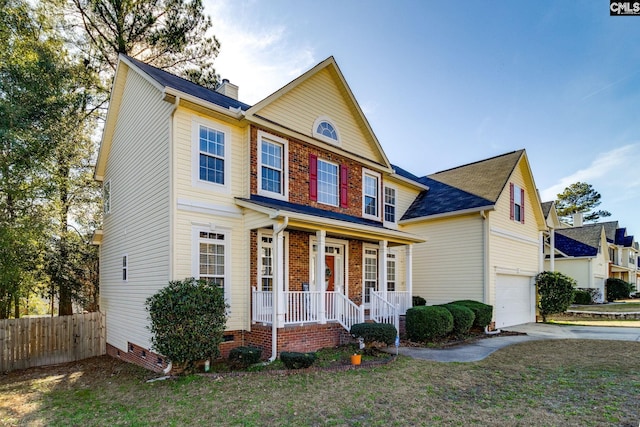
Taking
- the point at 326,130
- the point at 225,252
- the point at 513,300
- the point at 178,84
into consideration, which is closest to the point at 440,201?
the point at 513,300

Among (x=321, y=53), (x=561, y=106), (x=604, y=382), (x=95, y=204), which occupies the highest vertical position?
(x=321, y=53)

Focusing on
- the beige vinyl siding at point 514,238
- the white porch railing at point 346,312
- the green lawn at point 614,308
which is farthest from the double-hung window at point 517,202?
the green lawn at point 614,308

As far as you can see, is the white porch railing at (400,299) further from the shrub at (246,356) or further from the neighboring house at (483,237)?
the shrub at (246,356)

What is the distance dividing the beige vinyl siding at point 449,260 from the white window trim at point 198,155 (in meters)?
10.1

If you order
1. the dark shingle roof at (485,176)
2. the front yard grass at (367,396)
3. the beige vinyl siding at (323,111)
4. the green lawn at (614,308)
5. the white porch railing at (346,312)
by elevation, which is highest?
the beige vinyl siding at (323,111)

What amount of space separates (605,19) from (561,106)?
4.69 metres

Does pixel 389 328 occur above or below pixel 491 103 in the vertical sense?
below

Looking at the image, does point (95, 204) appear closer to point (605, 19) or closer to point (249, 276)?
point (249, 276)

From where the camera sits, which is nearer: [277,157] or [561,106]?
[277,157]

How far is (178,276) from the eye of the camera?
9.00 meters

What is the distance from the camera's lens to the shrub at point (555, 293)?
17875 mm

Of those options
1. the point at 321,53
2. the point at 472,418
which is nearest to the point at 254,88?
the point at 321,53

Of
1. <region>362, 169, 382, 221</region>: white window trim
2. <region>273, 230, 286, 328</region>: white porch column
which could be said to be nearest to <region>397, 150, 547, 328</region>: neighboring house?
<region>362, 169, 382, 221</region>: white window trim

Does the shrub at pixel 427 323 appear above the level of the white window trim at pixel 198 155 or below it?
Answer: below
